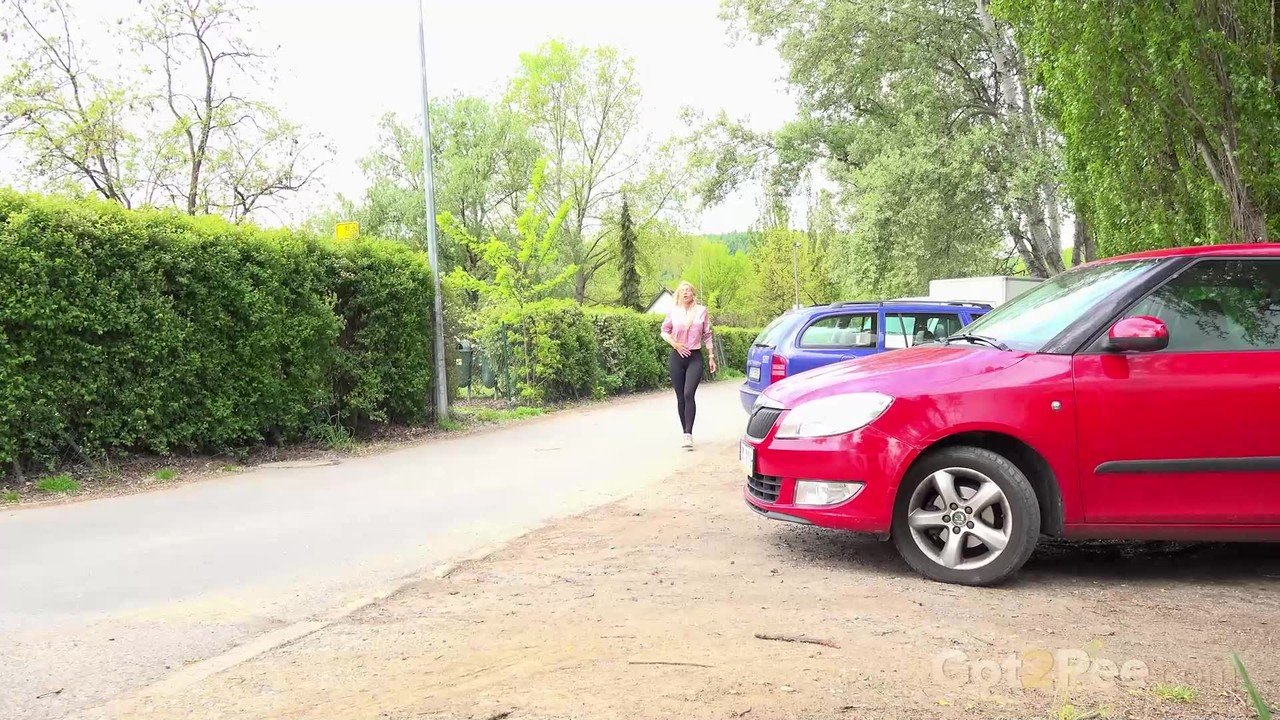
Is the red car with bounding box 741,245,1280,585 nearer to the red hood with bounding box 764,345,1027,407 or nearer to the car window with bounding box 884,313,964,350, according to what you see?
the red hood with bounding box 764,345,1027,407

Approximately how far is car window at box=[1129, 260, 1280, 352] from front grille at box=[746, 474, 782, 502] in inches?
81.6

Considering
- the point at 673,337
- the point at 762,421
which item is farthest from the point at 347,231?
the point at 762,421

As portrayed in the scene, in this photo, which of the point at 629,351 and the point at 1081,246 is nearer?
the point at 629,351

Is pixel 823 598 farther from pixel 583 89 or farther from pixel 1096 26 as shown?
pixel 583 89

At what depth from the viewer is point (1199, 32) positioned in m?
9.04

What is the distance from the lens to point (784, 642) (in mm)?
3822

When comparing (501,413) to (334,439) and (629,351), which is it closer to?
(334,439)

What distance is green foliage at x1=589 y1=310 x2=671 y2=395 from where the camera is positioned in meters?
22.6

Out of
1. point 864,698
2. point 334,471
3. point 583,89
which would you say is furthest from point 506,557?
point 583,89

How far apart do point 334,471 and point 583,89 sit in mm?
41649

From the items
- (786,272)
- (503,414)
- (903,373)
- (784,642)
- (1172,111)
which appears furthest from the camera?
(786,272)

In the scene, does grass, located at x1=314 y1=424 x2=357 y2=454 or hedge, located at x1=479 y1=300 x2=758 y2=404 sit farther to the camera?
hedge, located at x1=479 y1=300 x2=758 y2=404

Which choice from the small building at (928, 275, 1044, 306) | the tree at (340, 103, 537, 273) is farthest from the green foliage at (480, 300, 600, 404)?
the tree at (340, 103, 537, 273)

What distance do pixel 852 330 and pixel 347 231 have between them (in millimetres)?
6859
